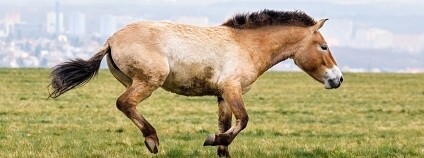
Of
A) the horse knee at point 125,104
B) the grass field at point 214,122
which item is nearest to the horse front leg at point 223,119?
the grass field at point 214,122

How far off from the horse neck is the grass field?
53.7 inches

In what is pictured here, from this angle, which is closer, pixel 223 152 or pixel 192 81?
pixel 192 81

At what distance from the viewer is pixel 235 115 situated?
11047 mm

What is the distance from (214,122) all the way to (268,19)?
10878mm

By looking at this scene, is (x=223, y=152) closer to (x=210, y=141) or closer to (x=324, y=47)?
(x=210, y=141)

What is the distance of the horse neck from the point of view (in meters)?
11.8

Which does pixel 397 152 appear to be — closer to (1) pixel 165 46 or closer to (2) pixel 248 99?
(1) pixel 165 46

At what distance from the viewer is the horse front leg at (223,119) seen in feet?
39.0

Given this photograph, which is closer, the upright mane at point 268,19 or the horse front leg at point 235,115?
the horse front leg at point 235,115

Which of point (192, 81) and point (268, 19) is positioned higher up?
point (268, 19)

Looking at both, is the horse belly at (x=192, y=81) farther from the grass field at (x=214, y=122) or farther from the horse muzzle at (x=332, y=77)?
the horse muzzle at (x=332, y=77)

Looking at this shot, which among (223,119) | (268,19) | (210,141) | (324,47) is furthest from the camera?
(324,47)

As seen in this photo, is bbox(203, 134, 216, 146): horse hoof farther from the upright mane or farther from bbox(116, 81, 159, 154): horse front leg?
the upright mane

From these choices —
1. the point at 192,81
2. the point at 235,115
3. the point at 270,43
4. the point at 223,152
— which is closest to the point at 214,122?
the point at 223,152
